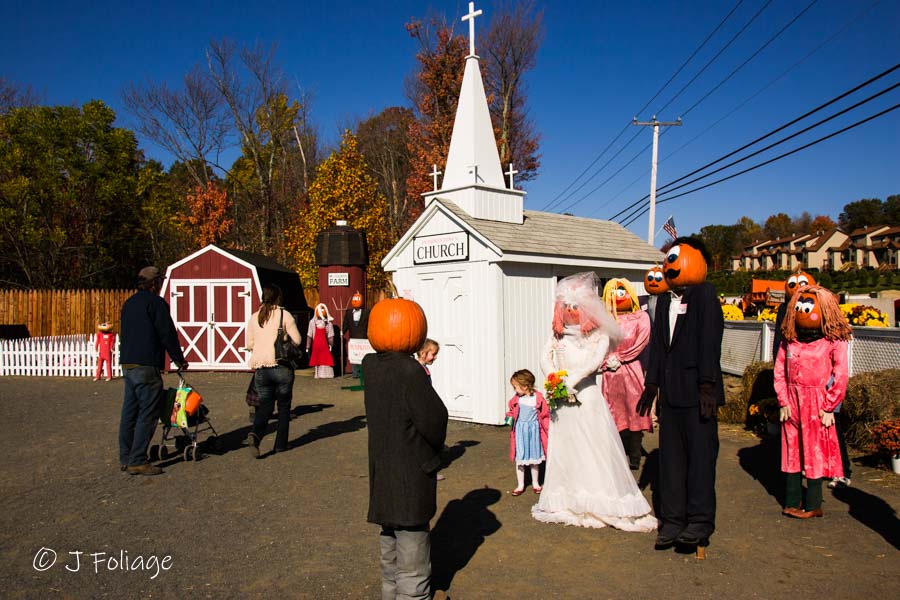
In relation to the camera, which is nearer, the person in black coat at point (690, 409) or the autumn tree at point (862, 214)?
the person in black coat at point (690, 409)

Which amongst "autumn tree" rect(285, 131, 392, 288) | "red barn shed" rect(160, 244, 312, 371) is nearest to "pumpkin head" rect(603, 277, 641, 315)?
"red barn shed" rect(160, 244, 312, 371)

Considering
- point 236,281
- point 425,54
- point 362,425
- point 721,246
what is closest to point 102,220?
point 425,54

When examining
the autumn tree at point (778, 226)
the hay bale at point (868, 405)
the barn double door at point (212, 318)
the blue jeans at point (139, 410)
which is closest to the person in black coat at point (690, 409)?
the hay bale at point (868, 405)

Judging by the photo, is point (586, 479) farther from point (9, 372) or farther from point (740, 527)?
point (9, 372)

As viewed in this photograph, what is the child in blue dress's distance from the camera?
22.3 ft

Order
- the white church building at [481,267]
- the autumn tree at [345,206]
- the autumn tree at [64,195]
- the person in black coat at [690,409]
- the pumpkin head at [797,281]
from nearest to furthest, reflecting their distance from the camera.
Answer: the person in black coat at [690,409] → the pumpkin head at [797,281] → the white church building at [481,267] → the autumn tree at [345,206] → the autumn tree at [64,195]

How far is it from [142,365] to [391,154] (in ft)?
120

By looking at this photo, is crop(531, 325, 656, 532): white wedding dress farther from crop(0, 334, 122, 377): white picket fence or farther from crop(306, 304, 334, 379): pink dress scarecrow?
crop(0, 334, 122, 377): white picket fence

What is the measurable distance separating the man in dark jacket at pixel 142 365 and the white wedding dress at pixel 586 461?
4275 millimetres

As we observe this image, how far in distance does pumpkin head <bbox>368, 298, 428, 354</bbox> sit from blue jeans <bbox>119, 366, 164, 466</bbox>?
15.0ft

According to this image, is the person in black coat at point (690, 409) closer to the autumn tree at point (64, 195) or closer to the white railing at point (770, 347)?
the white railing at point (770, 347)

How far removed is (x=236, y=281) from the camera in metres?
18.8

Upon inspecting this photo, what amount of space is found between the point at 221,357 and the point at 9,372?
18.1 ft

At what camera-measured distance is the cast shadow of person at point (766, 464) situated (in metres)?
6.87
